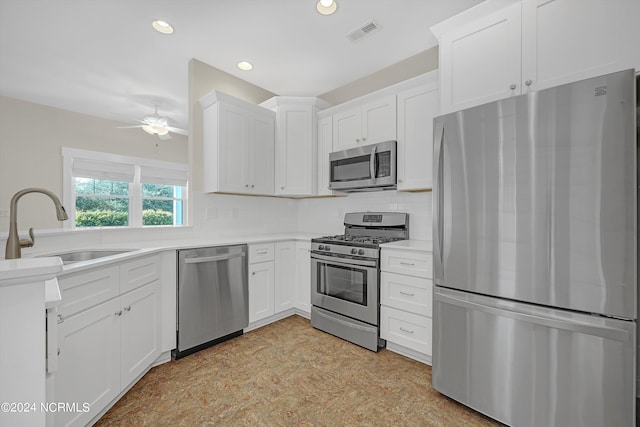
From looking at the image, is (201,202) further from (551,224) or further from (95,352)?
(551,224)

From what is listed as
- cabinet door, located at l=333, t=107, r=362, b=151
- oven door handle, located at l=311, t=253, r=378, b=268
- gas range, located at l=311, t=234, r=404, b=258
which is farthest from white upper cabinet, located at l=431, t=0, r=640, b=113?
oven door handle, located at l=311, t=253, r=378, b=268

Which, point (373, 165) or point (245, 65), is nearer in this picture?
point (373, 165)

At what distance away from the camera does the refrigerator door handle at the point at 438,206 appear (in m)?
1.80

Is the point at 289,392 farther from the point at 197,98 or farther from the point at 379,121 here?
the point at 197,98

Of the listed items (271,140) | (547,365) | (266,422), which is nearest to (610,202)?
(547,365)

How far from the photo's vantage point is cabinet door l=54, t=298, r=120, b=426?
1.38 meters

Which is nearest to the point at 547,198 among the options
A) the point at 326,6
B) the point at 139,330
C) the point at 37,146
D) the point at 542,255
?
the point at 542,255

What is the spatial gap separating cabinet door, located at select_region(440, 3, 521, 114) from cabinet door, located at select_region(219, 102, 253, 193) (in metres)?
2.04

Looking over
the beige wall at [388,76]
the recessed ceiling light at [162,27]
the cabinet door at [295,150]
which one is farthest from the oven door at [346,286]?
the recessed ceiling light at [162,27]

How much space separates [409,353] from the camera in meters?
2.37

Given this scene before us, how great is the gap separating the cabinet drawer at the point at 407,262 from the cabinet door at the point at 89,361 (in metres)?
1.94

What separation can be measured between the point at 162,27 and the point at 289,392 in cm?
320

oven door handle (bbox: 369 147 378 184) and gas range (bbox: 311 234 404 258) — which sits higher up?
oven door handle (bbox: 369 147 378 184)

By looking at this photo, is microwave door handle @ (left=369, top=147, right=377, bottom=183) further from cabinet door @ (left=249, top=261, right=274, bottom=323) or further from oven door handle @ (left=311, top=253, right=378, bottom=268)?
cabinet door @ (left=249, top=261, right=274, bottom=323)
